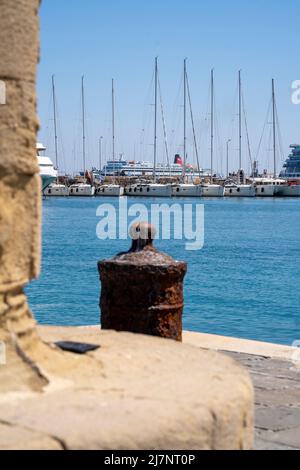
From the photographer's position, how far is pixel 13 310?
3.54 m

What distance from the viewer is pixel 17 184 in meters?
3.50

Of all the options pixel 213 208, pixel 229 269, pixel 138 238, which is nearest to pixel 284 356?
pixel 138 238

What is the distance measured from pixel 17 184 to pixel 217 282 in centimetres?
2298

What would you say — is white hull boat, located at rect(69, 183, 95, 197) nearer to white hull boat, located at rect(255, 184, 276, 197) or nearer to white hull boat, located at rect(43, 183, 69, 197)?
white hull boat, located at rect(43, 183, 69, 197)

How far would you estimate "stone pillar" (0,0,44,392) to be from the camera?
135 inches

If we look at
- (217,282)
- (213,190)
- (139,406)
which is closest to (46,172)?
Answer: (217,282)

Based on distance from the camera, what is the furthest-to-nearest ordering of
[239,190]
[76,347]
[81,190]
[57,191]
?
[239,190] → [81,190] → [57,191] → [76,347]

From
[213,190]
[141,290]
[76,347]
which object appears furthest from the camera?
[213,190]

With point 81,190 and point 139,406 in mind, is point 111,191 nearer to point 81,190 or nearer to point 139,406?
point 81,190

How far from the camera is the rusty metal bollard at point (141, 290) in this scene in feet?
20.3

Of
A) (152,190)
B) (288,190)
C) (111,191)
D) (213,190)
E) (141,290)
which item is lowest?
(288,190)

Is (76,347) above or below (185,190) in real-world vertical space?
above
